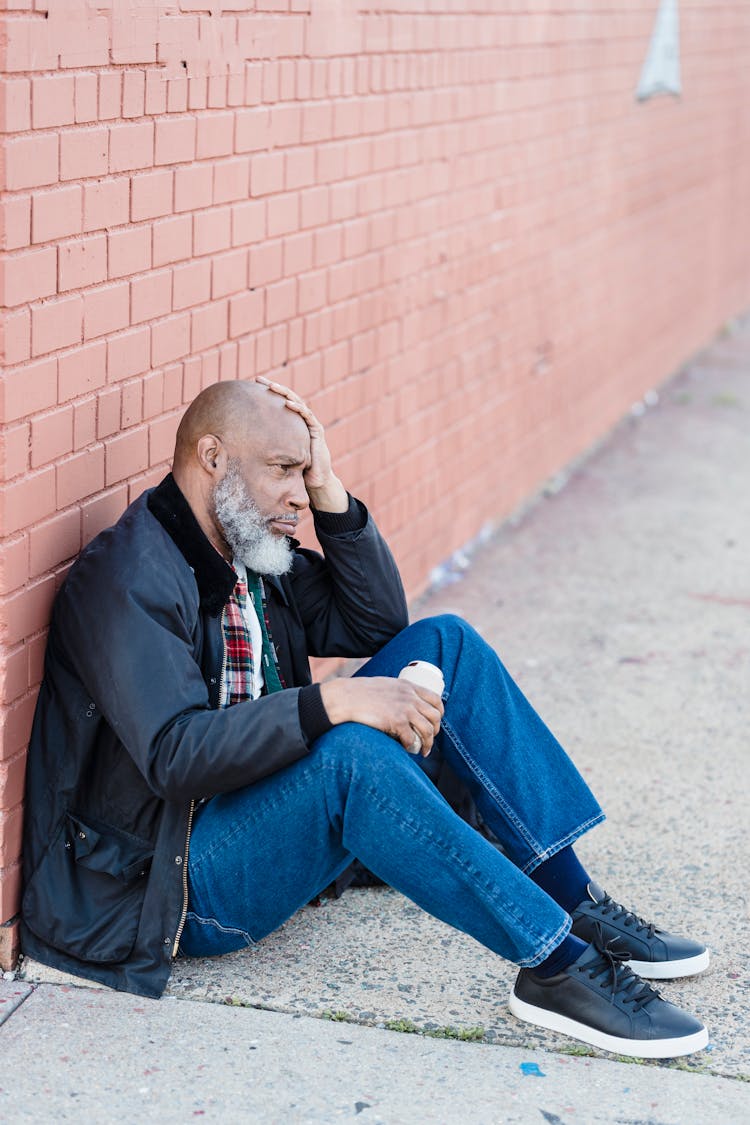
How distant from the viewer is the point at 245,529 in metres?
3.32

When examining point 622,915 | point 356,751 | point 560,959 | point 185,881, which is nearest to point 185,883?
point 185,881

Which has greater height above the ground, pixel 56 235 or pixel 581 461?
pixel 56 235

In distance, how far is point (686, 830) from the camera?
4258mm

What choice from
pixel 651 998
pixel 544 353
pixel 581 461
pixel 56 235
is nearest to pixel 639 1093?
pixel 651 998

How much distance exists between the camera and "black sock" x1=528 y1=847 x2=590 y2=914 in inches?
136

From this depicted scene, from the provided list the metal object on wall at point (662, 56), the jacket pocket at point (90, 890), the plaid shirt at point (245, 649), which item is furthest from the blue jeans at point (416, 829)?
the metal object on wall at point (662, 56)

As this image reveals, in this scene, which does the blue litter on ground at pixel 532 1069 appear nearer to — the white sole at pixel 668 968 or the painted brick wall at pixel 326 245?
the white sole at pixel 668 968

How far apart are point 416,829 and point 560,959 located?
17.6 inches

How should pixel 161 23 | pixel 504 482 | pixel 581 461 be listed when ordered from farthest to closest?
pixel 581 461
pixel 504 482
pixel 161 23

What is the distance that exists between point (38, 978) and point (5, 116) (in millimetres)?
1742

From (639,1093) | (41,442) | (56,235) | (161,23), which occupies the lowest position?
(639,1093)

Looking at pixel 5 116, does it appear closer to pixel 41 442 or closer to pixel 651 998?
pixel 41 442

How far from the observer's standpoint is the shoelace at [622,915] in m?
3.49

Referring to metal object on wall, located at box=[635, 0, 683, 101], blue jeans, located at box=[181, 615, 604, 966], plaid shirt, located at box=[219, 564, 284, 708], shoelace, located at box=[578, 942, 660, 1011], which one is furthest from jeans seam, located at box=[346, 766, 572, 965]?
metal object on wall, located at box=[635, 0, 683, 101]
